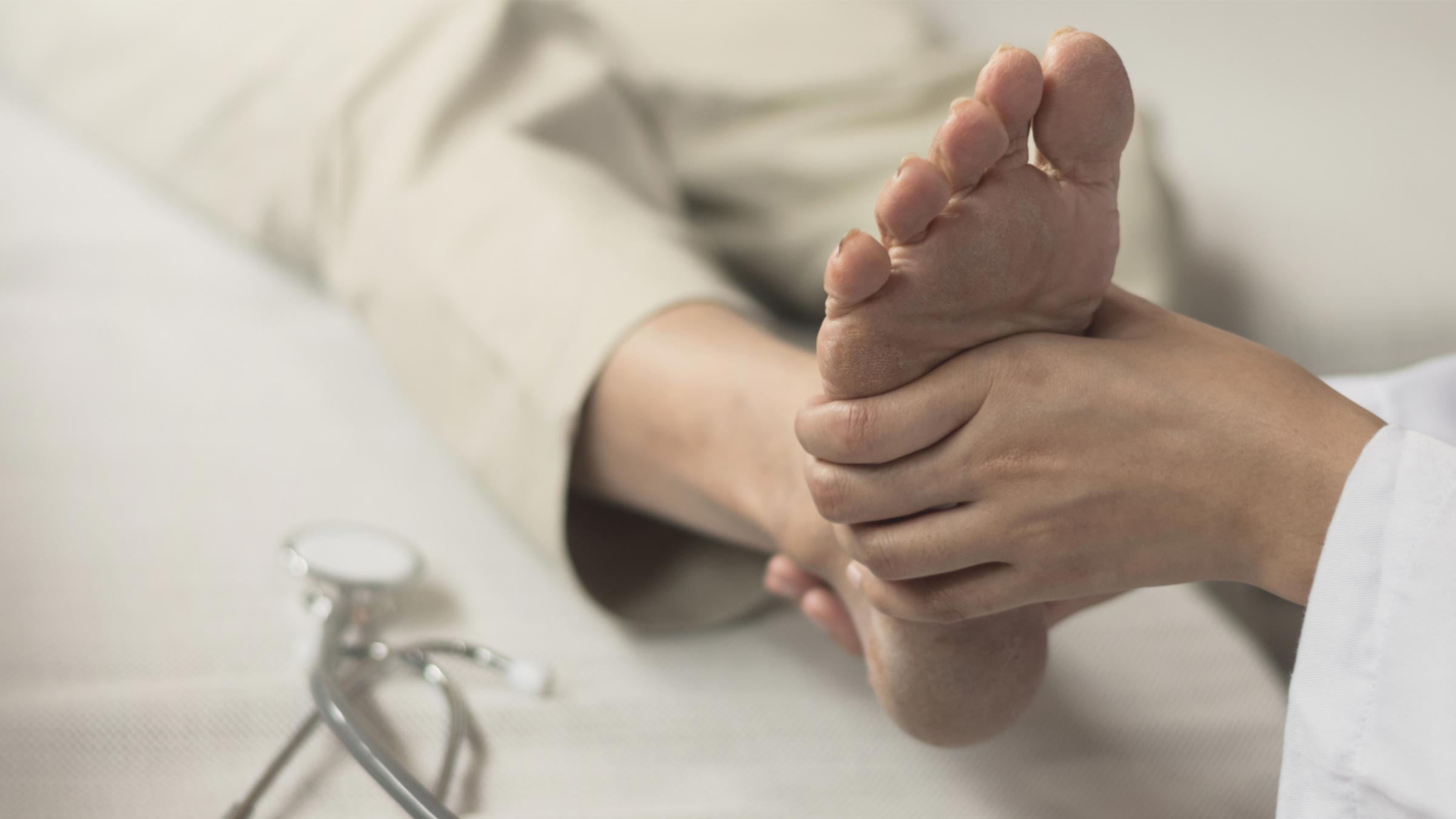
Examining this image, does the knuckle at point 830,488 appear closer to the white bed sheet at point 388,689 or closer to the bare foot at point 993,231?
the bare foot at point 993,231

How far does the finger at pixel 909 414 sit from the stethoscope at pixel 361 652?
0.24 m

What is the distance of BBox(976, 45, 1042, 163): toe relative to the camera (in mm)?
413

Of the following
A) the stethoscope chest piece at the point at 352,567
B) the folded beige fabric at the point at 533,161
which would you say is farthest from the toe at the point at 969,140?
the stethoscope chest piece at the point at 352,567

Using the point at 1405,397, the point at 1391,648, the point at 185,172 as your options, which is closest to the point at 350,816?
the point at 1391,648

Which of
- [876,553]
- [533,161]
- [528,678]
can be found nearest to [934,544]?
[876,553]

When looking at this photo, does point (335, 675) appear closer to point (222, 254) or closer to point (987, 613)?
point (987, 613)

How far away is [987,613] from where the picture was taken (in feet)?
1.61

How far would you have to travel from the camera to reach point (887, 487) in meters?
0.48

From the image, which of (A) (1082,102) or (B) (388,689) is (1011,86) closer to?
(A) (1082,102)

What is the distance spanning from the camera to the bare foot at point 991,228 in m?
0.42

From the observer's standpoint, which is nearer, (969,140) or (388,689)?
(969,140)

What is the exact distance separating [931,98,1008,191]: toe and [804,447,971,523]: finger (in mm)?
117

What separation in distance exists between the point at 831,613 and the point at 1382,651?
285mm

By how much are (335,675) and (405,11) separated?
541 mm
